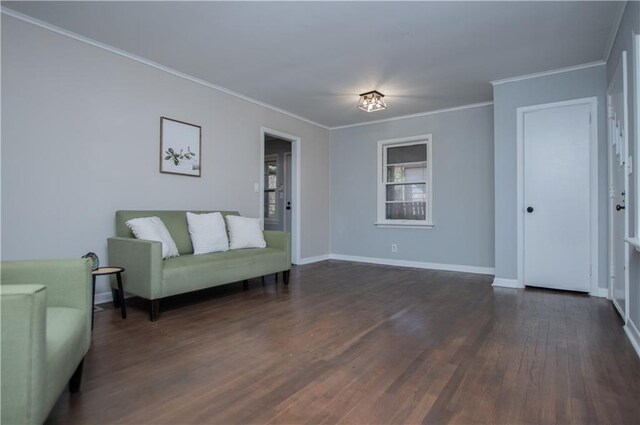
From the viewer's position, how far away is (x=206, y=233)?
3.45 meters

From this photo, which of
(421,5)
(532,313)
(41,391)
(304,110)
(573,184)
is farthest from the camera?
(304,110)

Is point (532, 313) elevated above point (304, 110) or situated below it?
below

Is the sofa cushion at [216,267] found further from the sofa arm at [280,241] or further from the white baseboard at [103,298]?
the white baseboard at [103,298]

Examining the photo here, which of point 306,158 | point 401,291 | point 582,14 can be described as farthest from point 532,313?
point 306,158

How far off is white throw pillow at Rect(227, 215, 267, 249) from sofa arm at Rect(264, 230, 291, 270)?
0.35ft

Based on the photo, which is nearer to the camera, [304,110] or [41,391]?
[41,391]

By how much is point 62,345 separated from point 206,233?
2.20 metres

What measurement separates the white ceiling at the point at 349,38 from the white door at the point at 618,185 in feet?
1.63

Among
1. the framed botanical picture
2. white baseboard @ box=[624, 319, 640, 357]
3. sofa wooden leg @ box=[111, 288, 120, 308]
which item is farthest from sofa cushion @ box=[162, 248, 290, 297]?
white baseboard @ box=[624, 319, 640, 357]

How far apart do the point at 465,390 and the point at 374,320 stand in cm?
110

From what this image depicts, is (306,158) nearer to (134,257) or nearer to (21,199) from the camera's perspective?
(134,257)

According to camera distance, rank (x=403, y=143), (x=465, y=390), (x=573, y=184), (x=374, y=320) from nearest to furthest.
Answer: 1. (x=465, y=390)
2. (x=374, y=320)
3. (x=573, y=184)
4. (x=403, y=143)

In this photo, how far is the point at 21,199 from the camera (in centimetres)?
265

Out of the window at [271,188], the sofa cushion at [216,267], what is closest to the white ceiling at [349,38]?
the sofa cushion at [216,267]
